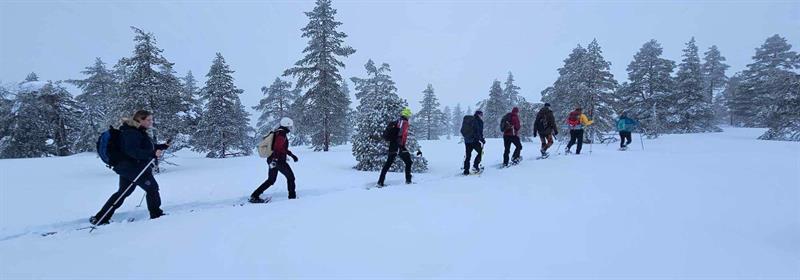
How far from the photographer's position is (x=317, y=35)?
26.0 m

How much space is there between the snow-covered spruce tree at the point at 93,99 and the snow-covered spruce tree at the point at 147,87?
17.9 m

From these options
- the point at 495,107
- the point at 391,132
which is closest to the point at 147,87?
the point at 391,132

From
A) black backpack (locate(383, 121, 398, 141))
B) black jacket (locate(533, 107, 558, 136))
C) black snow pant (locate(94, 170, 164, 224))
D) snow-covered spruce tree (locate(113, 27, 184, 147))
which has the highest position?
snow-covered spruce tree (locate(113, 27, 184, 147))

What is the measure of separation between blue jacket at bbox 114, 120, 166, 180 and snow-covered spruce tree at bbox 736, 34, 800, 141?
33455 millimetres

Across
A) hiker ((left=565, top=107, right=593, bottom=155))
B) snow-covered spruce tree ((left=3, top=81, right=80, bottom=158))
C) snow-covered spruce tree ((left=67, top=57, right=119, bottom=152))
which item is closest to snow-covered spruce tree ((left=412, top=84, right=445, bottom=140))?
snow-covered spruce tree ((left=67, top=57, right=119, bottom=152))

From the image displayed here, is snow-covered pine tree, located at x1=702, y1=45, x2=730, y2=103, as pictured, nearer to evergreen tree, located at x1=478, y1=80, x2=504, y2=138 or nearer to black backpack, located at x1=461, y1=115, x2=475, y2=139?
evergreen tree, located at x1=478, y1=80, x2=504, y2=138

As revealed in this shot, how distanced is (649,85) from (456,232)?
36.7 meters

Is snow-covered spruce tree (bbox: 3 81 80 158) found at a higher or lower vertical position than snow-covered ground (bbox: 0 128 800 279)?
higher

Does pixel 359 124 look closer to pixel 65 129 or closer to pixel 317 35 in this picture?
pixel 317 35

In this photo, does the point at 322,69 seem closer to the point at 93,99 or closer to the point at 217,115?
the point at 217,115

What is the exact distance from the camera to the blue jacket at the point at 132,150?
6227mm

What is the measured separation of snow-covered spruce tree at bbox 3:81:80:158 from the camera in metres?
27.8

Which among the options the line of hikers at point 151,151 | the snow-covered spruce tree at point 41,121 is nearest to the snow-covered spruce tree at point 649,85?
the line of hikers at point 151,151

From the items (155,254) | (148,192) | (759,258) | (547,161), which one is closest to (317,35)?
(547,161)
